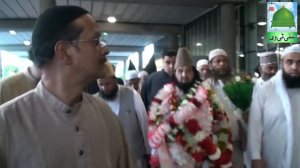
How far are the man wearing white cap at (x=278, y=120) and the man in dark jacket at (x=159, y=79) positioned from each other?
170 centimetres

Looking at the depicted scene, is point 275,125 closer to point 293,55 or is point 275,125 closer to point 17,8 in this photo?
point 293,55

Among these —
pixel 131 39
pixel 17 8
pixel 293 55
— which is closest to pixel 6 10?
pixel 17 8

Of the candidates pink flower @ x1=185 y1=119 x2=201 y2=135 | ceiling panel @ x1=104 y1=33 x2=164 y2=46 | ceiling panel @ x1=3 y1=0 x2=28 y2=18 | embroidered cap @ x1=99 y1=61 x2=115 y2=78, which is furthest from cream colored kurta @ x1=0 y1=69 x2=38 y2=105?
ceiling panel @ x1=104 y1=33 x2=164 y2=46

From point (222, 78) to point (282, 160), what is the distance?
1.25m

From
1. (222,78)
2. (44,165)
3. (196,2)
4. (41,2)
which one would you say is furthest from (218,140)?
(196,2)

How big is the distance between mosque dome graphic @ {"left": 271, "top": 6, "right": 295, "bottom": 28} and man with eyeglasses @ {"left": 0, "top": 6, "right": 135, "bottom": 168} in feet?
28.4

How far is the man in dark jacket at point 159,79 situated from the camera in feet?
17.1

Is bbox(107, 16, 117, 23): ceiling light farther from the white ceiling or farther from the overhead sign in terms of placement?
the overhead sign

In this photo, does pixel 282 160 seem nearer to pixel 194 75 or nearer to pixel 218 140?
pixel 218 140

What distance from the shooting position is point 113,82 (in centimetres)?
445

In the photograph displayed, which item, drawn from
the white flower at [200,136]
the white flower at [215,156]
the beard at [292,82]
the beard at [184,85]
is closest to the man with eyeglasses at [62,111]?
the white flower at [200,136]

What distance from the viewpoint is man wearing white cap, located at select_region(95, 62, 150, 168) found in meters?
4.43

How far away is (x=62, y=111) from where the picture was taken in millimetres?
1570

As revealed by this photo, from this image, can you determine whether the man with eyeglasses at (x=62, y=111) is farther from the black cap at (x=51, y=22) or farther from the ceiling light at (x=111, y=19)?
the ceiling light at (x=111, y=19)
